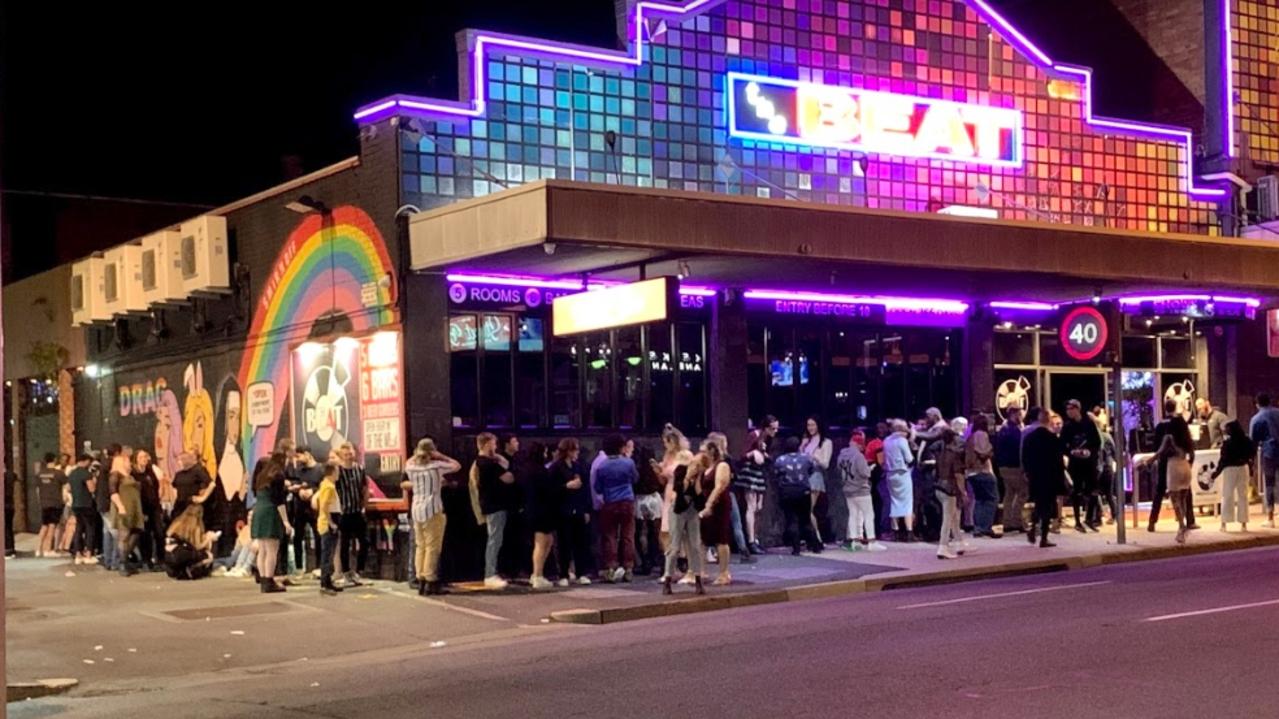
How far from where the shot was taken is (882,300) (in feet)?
74.2

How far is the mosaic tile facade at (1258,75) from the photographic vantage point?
2736cm

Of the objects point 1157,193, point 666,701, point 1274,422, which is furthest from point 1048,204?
point 666,701

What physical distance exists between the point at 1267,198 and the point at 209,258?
740 inches

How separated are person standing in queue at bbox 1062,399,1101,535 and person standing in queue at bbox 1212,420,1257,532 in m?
1.79

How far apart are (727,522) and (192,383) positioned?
11180 millimetres

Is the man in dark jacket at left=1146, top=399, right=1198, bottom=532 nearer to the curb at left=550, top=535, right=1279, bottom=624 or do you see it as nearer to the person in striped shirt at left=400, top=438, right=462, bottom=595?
the curb at left=550, top=535, right=1279, bottom=624

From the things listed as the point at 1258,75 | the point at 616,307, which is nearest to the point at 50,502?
the point at 616,307

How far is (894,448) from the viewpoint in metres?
20.7

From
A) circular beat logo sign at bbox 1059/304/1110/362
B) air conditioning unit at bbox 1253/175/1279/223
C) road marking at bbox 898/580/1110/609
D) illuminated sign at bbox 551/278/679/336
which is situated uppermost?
air conditioning unit at bbox 1253/175/1279/223

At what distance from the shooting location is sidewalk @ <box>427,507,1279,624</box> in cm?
1577

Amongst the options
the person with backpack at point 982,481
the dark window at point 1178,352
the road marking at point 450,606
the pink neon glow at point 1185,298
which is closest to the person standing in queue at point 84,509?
the road marking at point 450,606

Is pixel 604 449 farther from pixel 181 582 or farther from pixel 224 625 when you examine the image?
pixel 181 582

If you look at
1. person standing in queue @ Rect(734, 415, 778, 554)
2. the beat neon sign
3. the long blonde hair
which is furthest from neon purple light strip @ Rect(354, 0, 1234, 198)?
the long blonde hair

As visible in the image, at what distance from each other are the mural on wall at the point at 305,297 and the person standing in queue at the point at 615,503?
3341 mm
